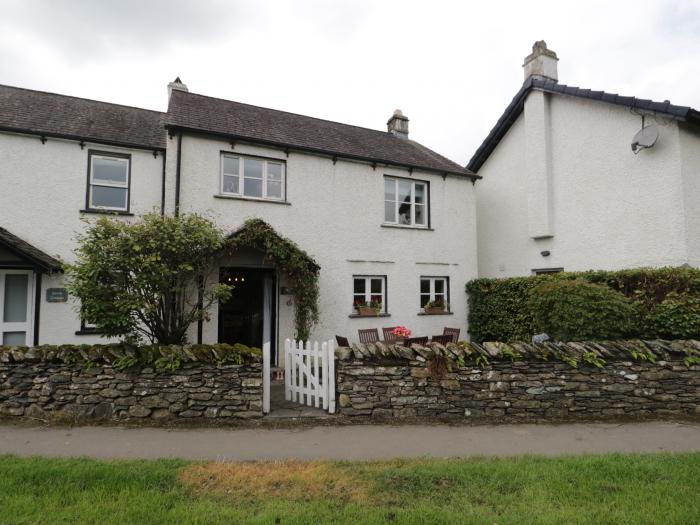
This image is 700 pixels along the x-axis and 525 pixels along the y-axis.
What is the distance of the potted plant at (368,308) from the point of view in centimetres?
1154

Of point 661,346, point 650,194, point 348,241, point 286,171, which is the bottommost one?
point 661,346

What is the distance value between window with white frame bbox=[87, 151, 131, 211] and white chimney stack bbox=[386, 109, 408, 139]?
10378 millimetres

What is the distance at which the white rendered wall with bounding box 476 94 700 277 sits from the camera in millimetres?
10211

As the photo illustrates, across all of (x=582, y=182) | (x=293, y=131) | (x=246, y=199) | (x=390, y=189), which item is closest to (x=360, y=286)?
(x=390, y=189)

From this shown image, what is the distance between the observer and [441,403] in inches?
248

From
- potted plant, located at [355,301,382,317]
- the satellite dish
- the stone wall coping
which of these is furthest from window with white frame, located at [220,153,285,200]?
the satellite dish

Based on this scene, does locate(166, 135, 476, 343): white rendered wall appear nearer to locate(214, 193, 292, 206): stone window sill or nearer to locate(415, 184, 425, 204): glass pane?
locate(214, 193, 292, 206): stone window sill

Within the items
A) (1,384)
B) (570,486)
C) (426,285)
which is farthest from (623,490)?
(426,285)

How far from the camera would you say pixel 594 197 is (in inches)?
463

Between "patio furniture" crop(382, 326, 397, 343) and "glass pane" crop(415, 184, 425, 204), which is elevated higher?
"glass pane" crop(415, 184, 425, 204)

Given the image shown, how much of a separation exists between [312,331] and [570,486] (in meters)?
7.60

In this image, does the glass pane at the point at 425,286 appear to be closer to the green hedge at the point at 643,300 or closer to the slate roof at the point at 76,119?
the green hedge at the point at 643,300

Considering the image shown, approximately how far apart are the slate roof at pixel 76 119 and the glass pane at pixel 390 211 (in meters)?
6.59

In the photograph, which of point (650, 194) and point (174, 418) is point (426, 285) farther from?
point (174, 418)
